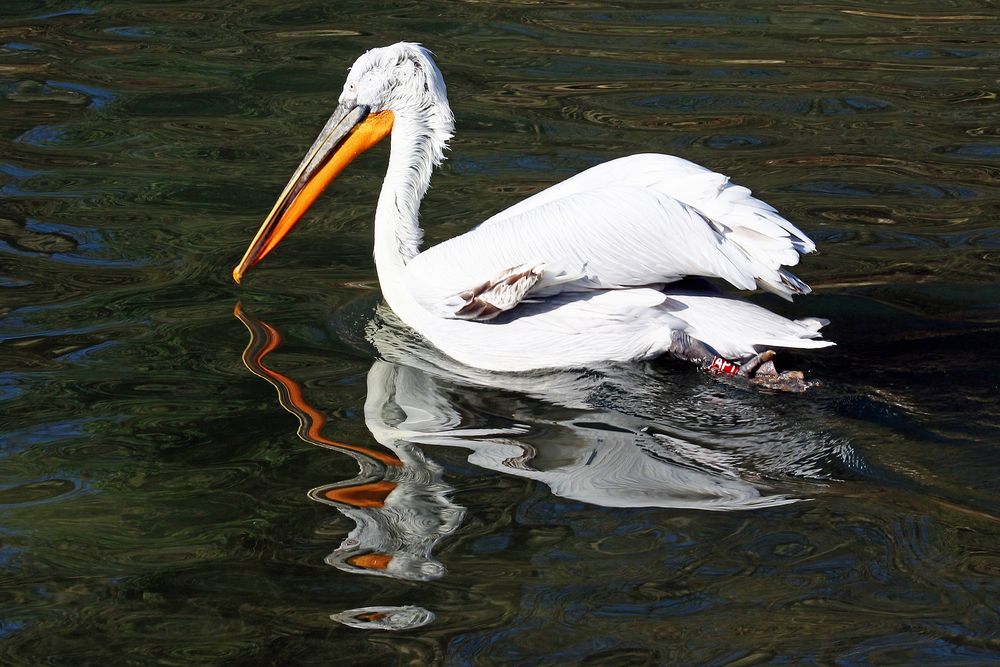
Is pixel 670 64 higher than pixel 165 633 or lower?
higher

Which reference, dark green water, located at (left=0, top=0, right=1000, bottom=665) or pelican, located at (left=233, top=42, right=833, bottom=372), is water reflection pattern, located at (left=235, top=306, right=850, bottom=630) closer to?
dark green water, located at (left=0, top=0, right=1000, bottom=665)

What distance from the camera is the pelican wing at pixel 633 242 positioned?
455 cm

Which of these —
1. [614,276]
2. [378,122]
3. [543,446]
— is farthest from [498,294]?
[378,122]

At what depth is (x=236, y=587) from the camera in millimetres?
3428

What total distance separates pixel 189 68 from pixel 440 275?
4.24 metres

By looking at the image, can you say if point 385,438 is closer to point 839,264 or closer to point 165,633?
point 165,633

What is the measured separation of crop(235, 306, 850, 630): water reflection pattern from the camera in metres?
3.65

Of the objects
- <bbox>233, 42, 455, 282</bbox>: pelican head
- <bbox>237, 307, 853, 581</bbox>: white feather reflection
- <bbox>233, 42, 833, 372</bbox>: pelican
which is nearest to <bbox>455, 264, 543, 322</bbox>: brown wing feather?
<bbox>233, 42, 833, 372</bbox>: pelican

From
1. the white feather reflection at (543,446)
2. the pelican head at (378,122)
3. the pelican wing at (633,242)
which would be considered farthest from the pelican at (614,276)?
the pelican head at (378,122)

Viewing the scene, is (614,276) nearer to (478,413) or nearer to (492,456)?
(478,413)

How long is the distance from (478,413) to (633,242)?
0.80 metres

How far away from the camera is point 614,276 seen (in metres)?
4.66

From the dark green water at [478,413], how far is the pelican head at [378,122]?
0.40 m

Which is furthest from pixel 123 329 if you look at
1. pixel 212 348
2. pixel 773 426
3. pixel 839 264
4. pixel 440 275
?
pixel 839 264
